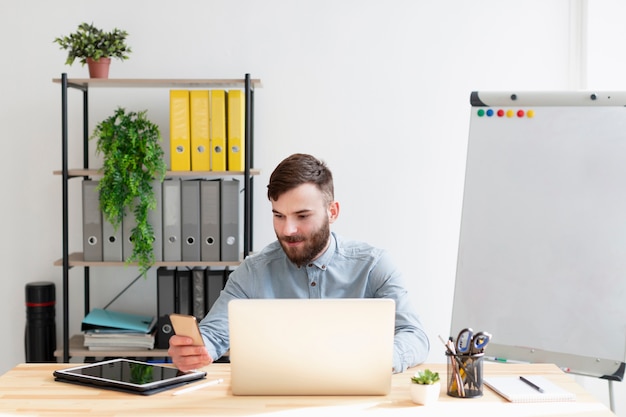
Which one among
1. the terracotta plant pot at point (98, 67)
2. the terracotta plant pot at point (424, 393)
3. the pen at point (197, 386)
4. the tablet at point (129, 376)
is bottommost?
the pen at point (197, 386)

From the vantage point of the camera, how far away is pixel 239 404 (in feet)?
5.49

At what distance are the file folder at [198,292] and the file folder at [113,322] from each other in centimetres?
23

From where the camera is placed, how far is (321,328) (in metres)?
1.66

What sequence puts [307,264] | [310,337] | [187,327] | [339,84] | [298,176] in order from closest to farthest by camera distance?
[310,337]
[187,327]
[298,176]
[307,264]
[339,84]

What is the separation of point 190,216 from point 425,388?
187 centimetres

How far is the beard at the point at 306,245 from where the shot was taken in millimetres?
2270

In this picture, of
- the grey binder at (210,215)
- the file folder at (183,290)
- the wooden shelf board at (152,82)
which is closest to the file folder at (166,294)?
the file folder at (183,290)

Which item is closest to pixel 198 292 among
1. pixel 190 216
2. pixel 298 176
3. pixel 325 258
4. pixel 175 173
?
pixel 190 216

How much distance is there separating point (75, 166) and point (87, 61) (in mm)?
557

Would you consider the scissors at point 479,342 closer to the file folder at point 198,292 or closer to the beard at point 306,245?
the beard at point 306,245

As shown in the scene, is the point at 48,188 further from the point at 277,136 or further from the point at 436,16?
the point at 436,16

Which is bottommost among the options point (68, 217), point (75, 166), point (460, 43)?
point (68, 217)

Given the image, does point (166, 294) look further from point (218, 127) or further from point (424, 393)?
point (424, 393)

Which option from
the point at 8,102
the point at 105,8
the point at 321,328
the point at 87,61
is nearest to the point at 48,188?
the point at 8,102
